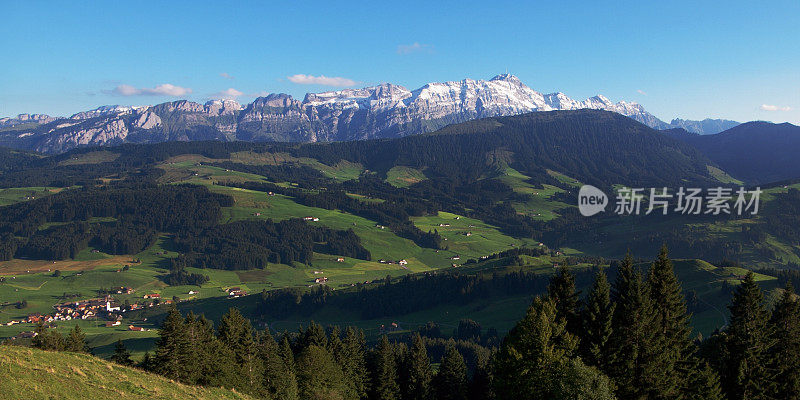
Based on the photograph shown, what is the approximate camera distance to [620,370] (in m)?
41.8

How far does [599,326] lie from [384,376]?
44529mm

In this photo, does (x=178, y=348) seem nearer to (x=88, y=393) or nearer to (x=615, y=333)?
(x=88, y=393)

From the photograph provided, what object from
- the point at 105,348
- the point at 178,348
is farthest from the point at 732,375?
the point at 105,348

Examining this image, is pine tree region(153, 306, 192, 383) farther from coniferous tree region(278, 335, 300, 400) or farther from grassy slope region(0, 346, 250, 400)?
coniferous tree region(278, 335, 300, 400)

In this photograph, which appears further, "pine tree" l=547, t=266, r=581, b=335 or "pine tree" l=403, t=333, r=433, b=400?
"pine tree" l=403, t=333, r=433, b=400

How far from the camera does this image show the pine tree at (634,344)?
4134cm

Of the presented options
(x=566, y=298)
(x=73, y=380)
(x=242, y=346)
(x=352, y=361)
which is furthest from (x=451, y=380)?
(x=73, y=380)

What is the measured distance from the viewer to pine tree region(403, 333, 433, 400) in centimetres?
7962

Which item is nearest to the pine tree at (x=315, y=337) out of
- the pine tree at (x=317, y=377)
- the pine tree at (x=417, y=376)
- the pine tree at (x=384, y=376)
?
the pine tree at (x=317, y=377)

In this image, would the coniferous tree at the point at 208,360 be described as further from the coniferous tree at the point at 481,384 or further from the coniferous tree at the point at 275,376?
the coniferous tree at the point at 481,384

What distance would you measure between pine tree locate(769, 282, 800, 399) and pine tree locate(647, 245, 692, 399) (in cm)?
751

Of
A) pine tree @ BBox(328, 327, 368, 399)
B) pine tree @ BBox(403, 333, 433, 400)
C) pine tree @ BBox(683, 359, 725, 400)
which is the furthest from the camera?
pine tree @ BBox(403, 333, 433, 400)

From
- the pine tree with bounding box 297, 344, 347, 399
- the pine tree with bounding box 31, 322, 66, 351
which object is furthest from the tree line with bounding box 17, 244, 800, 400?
the pine tree with bounding box 31, 322, 66, 351

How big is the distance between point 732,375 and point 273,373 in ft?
164
